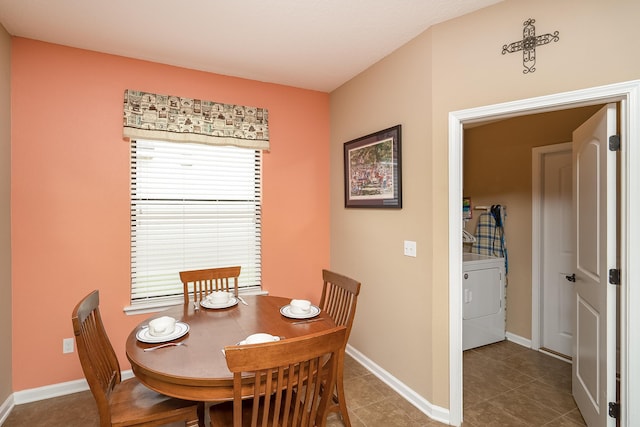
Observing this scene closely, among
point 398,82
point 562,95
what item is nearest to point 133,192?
point 398,82

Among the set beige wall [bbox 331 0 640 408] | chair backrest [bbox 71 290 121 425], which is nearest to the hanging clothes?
beige wall [bbox 331 0 640 408]

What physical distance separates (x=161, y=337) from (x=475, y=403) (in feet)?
7.43

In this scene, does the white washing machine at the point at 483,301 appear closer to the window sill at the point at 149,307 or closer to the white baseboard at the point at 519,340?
the white baseboard at the point at 519,340

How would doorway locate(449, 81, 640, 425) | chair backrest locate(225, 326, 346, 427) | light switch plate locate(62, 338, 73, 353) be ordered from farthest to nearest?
1. light switch plate locate(62, 338, 73, 353)
2. doorway locate(449, 81, 640, 425)
3. chair backrest locate(225, 326, 346, 427)

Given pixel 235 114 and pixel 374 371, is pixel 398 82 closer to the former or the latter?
pixel 235 114

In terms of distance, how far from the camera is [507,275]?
3639mm

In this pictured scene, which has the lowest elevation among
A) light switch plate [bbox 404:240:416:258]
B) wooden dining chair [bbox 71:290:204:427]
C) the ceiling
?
wooden dining chair [bbox 71:290:204:427]

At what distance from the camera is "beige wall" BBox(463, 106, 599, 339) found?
330cm

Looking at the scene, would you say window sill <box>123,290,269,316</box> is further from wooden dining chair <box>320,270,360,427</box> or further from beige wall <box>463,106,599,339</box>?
beige wall <box>463,106,599,339</box>

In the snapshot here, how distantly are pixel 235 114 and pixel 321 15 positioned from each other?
4.13 ft

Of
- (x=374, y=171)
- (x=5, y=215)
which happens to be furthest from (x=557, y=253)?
(x=5, y=215)

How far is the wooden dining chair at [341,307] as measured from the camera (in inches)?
79.4

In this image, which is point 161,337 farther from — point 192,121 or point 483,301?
point 483,301

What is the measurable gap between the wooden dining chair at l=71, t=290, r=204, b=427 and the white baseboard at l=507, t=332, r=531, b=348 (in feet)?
11.0
